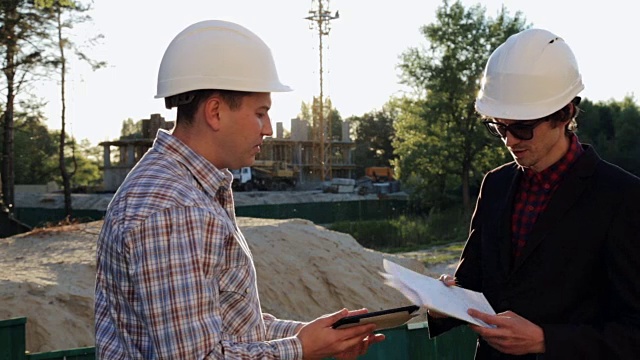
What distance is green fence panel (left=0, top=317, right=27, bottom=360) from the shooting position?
22.5 ft

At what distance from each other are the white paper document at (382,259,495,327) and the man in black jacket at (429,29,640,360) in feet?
0.32

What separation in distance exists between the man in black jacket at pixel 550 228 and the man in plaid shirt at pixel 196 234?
0.76m

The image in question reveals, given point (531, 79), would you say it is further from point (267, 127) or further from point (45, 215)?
point (45, 215)

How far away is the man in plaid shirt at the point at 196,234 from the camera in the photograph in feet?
8.52

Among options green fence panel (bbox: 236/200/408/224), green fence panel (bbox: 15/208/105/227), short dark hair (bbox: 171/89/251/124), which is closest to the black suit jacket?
short dark hair (bbox: 171/89/251/124)

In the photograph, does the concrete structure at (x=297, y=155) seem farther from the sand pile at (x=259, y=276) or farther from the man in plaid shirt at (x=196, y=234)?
the man in plaid shirt at (x=196, y=234)

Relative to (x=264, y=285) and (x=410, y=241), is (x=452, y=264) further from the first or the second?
(x=264, y=285)

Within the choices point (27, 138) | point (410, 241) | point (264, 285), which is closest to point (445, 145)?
point (410, 241)

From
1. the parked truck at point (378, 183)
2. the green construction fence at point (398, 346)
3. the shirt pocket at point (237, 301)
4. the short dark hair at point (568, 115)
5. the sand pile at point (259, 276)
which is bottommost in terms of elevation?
the parked truck at point (378, 183)

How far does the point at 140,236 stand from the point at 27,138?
54.5 metres

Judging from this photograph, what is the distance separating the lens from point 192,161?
2932 mm

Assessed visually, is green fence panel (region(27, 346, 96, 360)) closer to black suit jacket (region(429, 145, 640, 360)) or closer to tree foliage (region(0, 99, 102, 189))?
black suit jacket (region(429, 145, 640, 360))

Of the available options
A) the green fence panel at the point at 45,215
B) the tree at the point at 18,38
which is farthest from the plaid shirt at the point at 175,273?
the green fence panel at the point at 45,215

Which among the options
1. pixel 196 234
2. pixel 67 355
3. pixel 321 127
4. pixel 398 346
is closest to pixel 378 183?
pixel 321 127
